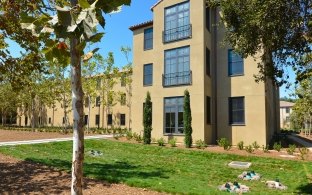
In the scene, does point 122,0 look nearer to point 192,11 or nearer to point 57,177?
point 57,177

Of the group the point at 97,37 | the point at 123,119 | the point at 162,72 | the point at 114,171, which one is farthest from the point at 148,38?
the point at 97,37

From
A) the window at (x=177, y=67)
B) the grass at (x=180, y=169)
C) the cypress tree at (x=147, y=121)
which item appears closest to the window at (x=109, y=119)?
the window at (x=177, y=67)

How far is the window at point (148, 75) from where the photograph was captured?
84.8ft

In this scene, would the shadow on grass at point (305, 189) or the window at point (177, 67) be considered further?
the window at point (177, 67)

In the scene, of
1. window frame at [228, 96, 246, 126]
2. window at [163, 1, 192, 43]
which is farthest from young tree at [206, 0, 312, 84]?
window at [163, 1, 192, 43]

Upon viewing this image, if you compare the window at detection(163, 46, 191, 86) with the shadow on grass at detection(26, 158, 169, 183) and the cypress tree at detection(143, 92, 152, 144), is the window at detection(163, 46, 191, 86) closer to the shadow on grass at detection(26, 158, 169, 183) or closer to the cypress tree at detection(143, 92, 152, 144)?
the cypress tree at detection(143, 92, 152, 144)

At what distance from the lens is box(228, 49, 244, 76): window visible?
22500 mm

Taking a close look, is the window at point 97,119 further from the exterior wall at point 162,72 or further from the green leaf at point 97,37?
the green leaf at point 97,37

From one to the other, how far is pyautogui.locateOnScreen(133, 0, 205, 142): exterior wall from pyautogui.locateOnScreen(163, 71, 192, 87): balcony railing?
0.97 feet

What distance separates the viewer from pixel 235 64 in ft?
74.9

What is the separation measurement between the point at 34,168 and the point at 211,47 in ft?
52.5

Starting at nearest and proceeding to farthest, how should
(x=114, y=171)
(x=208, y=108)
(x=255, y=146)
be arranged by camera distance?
(x=114, y=171) → (x=255, y=146) → (x=208, y=108)

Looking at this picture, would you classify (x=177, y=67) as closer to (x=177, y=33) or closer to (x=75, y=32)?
(x=177, y=33)

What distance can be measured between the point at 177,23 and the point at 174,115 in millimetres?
6917
